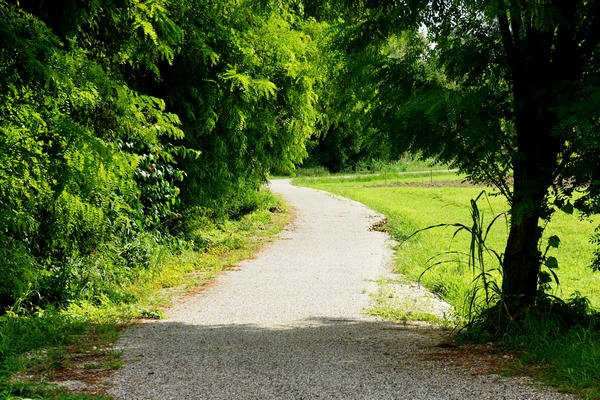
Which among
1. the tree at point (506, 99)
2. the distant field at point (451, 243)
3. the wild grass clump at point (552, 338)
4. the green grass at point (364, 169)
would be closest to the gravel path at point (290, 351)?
the wild grass clump at point (552, 338)

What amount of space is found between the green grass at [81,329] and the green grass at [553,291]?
3237 millimetres

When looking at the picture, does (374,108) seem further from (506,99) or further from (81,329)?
(81,329)

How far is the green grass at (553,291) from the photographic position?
3.96 meters

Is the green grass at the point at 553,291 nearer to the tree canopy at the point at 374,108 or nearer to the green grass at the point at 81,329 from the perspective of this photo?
the tree canopy at the point at 374,108

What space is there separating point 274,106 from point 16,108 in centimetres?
788

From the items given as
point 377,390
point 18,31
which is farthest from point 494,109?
point 18,31

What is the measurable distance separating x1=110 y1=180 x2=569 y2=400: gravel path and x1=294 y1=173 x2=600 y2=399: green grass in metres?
0.32

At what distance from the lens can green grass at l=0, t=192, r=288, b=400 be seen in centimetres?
405

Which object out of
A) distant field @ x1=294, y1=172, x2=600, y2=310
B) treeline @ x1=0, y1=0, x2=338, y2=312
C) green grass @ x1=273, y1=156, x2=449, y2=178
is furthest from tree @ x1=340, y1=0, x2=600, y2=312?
green grass @ x1=273, y1=156, x2=449, y2=178

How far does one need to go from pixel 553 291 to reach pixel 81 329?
6.71 m

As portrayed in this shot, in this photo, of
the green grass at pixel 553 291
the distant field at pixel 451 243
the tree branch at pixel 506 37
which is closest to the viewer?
the green grass at pixel 553 291

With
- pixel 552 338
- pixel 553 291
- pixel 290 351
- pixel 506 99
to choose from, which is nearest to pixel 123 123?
pixel 290 351

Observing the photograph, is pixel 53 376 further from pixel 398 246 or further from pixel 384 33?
pixel 398 246

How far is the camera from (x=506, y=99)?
18.0ft
